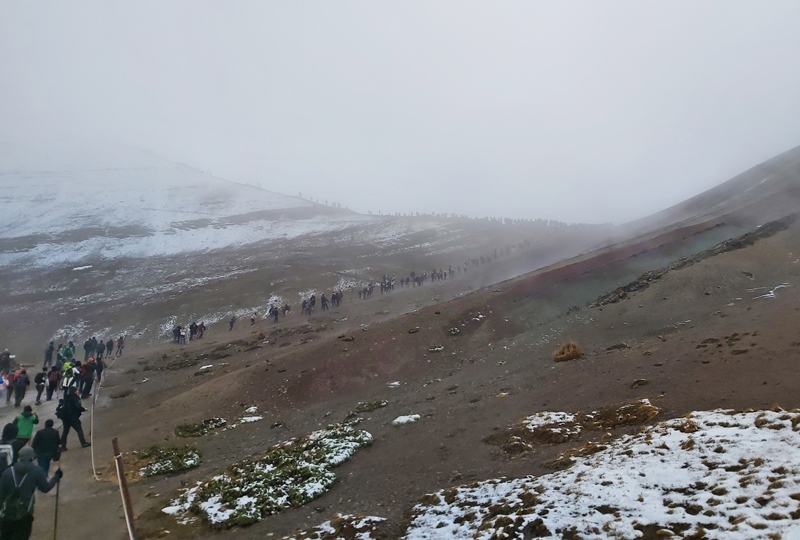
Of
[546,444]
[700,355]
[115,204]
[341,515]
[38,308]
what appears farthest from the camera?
[115,204]

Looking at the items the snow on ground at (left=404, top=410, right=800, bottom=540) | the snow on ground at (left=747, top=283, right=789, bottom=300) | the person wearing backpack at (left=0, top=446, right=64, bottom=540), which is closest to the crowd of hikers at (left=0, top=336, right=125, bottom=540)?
the person wearing backpack at (left=0, top=446, right=64, bottom=540)

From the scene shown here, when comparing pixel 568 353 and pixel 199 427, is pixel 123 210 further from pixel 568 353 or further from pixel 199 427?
pixel 568 353

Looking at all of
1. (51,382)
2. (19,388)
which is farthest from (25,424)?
(19,388)

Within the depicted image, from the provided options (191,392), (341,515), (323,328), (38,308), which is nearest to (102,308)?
(38,308)

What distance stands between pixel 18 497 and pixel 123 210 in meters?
127

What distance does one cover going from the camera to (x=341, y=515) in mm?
10562

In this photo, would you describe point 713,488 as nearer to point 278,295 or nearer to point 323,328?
point 323,328

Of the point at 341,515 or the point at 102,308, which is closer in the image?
the point at 341,515

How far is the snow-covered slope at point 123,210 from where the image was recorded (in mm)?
93250

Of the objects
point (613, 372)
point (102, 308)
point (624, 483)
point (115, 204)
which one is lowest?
point (613, 372)

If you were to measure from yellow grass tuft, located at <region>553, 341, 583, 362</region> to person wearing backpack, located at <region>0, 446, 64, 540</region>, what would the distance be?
19.5 m

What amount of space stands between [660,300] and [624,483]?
21.8 metres

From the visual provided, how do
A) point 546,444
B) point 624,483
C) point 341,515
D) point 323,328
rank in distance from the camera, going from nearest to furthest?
point 624,483
point 341,515
point 546,444
point 323,328

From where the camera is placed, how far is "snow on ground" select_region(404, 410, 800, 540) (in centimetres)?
660
